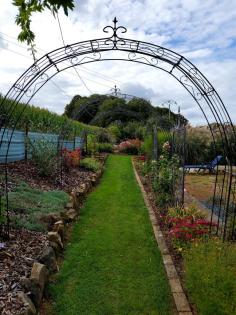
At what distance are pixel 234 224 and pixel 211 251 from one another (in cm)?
117

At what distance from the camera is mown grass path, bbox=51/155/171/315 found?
146 inches

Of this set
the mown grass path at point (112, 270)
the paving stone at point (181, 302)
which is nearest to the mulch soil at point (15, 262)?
the mown grass path at point (112, 270)

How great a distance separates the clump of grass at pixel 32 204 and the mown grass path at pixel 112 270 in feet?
1.70

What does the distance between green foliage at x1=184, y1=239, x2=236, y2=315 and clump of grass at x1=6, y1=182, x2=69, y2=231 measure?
2372mm

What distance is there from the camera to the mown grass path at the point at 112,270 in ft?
12.2

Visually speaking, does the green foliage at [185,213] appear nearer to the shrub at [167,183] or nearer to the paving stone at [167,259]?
the paving stone at [167,259]

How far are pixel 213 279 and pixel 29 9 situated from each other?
99.0 inches

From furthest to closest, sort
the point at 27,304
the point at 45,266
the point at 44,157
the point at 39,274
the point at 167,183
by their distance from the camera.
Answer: the point at 44,157, the point at 167,183, the point at 45,266, the point at 39,274, the point at 27,304

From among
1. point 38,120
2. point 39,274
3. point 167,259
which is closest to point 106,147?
point 38,120

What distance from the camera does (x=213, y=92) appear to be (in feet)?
15.6

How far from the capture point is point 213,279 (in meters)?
3.13

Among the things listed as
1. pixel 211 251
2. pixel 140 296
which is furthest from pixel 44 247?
pixel 211 251

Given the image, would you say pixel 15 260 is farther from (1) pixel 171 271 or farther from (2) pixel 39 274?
(1) pixel 171 271

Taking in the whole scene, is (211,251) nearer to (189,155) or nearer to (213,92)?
(213,92)
